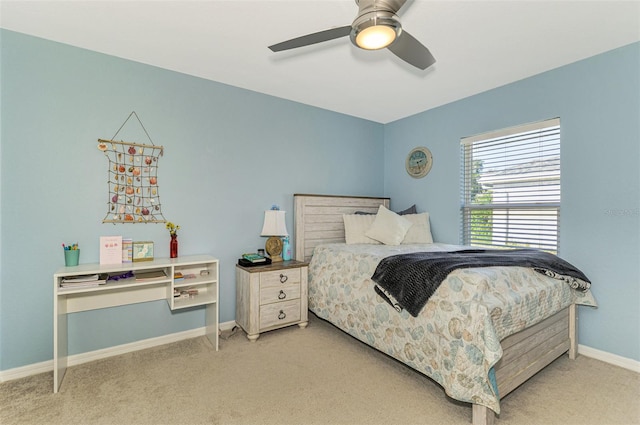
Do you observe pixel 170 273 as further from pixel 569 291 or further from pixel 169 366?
pixel 569 291

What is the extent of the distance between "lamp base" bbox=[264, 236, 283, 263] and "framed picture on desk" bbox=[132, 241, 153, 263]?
1.03m

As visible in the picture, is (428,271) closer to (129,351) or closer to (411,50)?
(411,50)

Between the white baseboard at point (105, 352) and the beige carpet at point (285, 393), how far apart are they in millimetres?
76

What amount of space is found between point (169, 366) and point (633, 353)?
3.51m

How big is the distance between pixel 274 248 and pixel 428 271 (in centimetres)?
163

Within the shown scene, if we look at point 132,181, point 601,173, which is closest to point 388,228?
point 601,173

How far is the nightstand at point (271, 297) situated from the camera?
2633 millimetres

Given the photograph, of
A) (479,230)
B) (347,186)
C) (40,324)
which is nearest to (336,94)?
(347,186)

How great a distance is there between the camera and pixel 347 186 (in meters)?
3.86

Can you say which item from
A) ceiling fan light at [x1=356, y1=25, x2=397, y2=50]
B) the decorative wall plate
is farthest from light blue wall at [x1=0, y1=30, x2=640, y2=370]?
ceiling fan light at [x1=356, y1=25, x2=397, y2=50]

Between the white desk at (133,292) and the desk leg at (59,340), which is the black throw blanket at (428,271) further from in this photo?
the desk leg at (59,340)

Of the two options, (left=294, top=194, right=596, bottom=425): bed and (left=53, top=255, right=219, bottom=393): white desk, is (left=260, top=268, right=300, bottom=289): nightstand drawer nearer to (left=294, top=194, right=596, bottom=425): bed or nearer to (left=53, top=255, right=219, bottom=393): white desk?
(left=294, top=194, right=596, bottom=425): bed

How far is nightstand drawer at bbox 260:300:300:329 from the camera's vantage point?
2684 mm

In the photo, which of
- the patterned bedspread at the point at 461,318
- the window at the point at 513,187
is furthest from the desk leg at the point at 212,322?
the window at the point at 513,187
